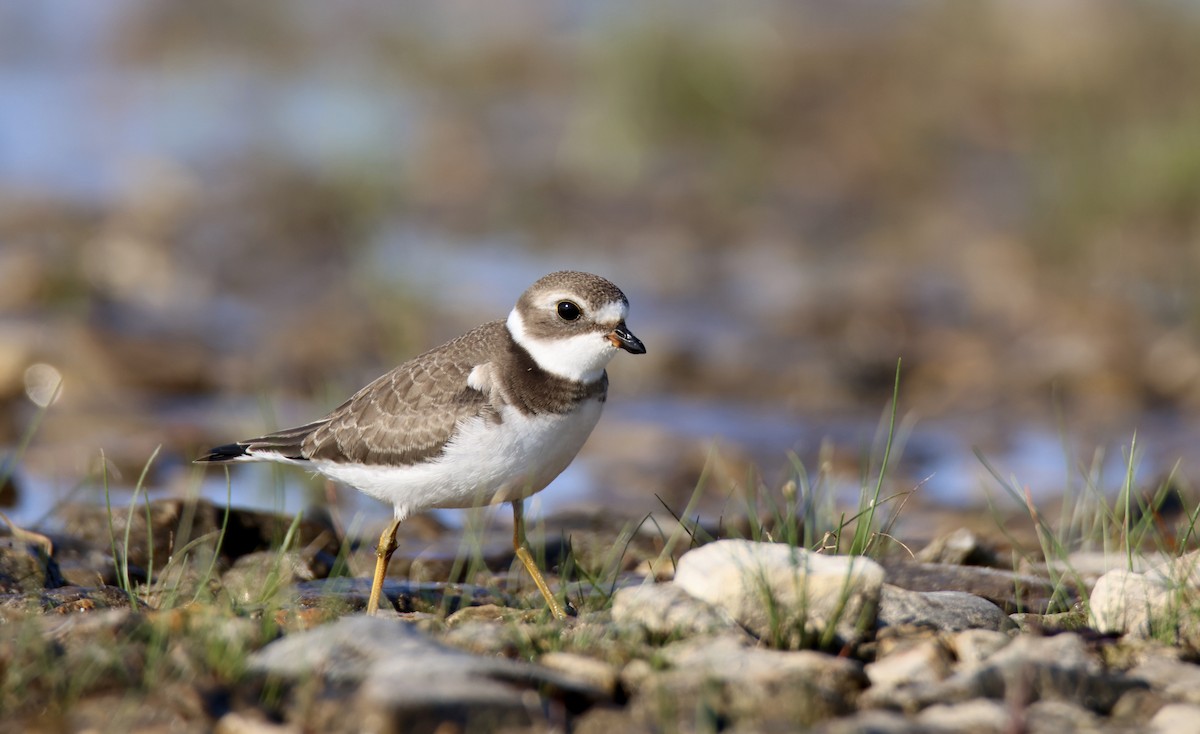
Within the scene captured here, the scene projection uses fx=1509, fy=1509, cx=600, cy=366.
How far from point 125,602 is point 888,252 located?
10318 mm

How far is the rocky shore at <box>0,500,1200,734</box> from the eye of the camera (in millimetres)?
4043

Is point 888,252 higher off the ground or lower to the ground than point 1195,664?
higher

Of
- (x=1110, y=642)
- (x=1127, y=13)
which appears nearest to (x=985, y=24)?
(x=1127, y=13)

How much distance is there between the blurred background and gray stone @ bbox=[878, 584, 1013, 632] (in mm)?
2480

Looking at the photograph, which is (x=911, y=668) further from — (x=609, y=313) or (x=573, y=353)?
(x=609, y=313)

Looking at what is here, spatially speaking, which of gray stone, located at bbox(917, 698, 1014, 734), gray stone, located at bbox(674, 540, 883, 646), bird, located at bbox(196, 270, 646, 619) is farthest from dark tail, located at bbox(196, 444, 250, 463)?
gray stone, located at bbox(917, 698, 1014, 734)

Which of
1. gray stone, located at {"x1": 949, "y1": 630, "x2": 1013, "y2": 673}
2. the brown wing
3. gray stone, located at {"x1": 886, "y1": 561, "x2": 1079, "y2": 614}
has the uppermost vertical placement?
the brown wing

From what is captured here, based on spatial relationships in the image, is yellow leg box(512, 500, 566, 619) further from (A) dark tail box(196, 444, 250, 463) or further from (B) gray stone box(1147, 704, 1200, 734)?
(B) gray stone box(1147, 704, 1200, 734)

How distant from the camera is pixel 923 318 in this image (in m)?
12.7

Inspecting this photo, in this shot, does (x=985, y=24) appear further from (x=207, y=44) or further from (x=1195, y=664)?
(x=1195, y=664)

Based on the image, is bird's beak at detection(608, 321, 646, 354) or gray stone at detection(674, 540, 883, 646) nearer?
gray stone at detection(674, 540, 883, 646)

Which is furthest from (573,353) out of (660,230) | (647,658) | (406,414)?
(660,230)

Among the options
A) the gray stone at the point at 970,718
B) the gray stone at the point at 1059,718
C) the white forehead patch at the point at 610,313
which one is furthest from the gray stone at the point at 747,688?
the white forehead patch at the point at 610,313

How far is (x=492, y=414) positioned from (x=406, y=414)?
1.64ft
